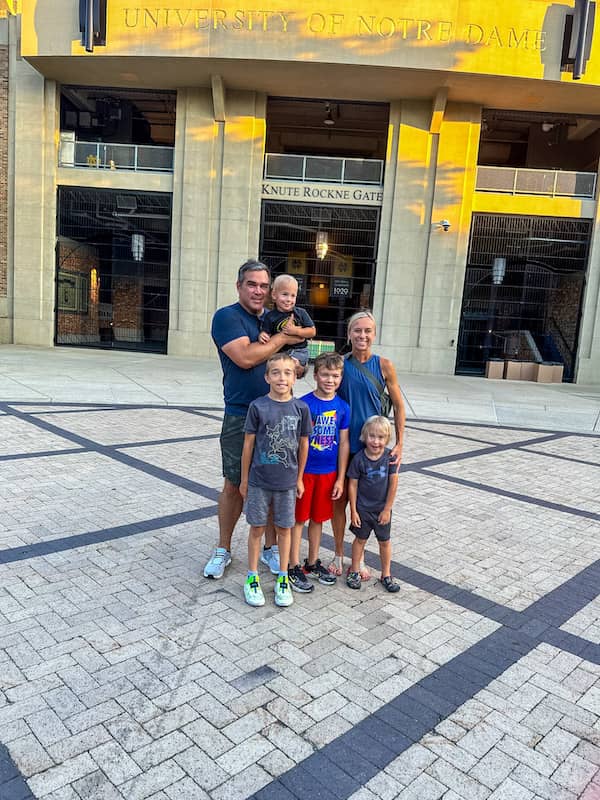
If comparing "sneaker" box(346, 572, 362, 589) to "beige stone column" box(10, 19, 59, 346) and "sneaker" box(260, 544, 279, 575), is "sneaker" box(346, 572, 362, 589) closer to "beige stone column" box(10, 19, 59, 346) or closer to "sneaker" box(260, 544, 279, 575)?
"sneaker" box(260, 544, 279, 575)

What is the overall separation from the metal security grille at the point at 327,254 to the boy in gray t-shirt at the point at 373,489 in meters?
15.3

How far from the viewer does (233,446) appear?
376cm

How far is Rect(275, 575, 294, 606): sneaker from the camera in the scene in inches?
141

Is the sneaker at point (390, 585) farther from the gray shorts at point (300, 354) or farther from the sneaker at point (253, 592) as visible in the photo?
the gray shorts at point (300, 354)

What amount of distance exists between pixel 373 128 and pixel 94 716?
21.9 m

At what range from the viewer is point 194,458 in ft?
23.3

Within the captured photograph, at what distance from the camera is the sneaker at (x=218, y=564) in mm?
3898

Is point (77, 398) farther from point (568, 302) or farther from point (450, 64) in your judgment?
point (568, 302)

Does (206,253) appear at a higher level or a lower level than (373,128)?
lower

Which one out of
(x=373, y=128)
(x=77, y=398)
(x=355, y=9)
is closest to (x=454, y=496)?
(x=77, y=398)

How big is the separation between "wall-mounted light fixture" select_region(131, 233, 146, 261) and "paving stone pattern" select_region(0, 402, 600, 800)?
49.0ft

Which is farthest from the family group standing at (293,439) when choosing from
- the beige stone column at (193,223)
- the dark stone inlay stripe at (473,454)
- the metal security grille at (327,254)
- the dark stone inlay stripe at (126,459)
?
the beige stone column at (193,223)

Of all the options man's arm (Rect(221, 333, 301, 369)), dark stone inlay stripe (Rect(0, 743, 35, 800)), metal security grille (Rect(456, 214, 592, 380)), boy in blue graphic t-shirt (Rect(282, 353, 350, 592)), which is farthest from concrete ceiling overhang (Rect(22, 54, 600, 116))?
dark stone inlay stripe (Rect(0, 743, 35, 800))

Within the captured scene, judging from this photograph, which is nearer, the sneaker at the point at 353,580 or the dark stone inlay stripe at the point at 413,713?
the dark stone inlay stripe at the point at 413,713
